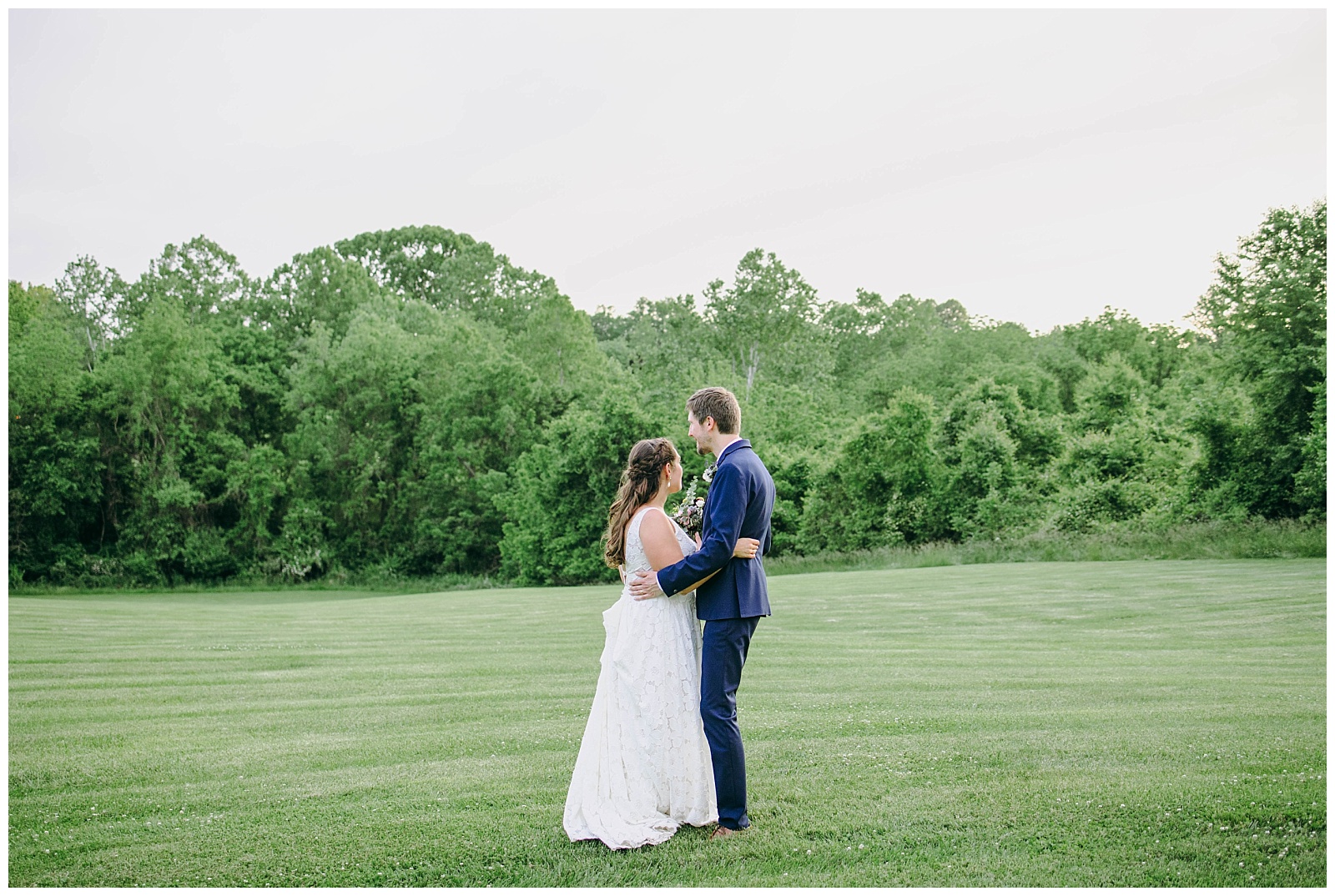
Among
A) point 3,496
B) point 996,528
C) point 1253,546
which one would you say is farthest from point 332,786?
point 996,528

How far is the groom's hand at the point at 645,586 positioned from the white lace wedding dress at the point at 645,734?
6cm

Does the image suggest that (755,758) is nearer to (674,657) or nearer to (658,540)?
(674,657)

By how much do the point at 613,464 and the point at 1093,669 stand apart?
2407 cm

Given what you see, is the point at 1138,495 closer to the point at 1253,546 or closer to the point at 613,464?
the point at 1253,546

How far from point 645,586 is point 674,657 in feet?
1.17

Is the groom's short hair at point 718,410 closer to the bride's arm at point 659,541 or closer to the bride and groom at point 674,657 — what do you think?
the bride and groom at point 674,657

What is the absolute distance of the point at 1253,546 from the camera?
20.5 meters

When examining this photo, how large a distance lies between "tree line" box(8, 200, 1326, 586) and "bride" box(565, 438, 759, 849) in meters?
22.1

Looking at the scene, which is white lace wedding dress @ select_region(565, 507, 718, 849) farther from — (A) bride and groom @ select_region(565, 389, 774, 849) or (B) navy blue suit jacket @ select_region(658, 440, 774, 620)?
(B) navy blue suit jacket @ select_region(658, 440, 774, 620)

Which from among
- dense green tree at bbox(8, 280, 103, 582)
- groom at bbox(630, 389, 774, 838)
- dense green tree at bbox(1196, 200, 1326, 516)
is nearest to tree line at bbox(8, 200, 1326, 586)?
dense green tree at bbox(8, 280, 103, 582)

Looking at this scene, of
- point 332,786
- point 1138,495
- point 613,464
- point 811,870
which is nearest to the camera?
point 811,870

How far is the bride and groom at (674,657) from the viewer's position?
4625 mm

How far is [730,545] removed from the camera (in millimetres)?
4531

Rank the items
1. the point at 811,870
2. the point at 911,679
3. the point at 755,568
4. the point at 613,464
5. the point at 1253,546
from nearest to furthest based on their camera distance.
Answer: the point at 811,870 < the point at 755,568 < the point at 911,679 < the point at 1253,546 < the point at 613,464
